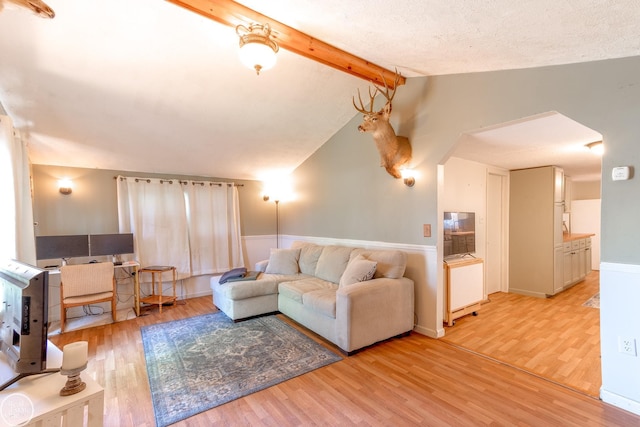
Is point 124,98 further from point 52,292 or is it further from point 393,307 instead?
point 393,307

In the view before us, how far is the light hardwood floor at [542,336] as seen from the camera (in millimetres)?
2443

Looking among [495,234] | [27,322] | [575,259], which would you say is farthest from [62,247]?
[575,259]

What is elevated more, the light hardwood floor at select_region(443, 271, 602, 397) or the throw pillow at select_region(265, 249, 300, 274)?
the throw pillow at select_region(265, 249, 300, 274)

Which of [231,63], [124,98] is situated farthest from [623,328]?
[124,98]

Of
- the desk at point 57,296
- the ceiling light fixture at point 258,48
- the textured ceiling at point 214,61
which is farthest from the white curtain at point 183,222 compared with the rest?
the ceiling light fixture at point 258,48

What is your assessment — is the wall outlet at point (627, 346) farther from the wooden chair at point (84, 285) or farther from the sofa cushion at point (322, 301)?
the wooden chair at point (84, 285)

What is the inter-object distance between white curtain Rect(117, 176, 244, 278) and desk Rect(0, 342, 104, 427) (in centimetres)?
358

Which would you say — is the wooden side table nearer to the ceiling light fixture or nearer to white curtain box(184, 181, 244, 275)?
white curtain box(184, 181, 244, 275)

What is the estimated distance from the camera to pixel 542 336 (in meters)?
3.12

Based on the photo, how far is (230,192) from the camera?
5297 millimetres

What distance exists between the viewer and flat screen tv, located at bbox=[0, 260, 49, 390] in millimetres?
1081

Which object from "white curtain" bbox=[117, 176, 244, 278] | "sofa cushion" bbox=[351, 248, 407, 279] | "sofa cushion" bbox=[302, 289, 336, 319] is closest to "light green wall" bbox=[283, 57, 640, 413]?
"sofa cushion" bbox=[351, 248, 407, 279]

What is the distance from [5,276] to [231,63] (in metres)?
2.37

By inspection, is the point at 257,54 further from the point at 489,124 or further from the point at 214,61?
the point at 489,124
